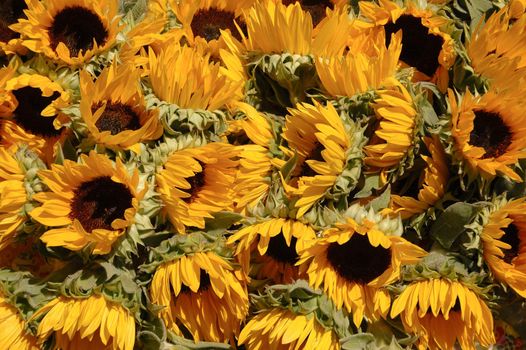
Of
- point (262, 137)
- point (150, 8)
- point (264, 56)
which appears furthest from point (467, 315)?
point (150, 8)

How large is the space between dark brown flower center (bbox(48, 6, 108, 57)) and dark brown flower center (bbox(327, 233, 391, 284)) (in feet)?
2.28

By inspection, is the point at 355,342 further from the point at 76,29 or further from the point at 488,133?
the point at 76,29

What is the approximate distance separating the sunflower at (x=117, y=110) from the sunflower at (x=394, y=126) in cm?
45

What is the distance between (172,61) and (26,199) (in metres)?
0.41

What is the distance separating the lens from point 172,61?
1441 mm

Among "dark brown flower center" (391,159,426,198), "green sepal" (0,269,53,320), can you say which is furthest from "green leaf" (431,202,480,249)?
"green sepal" (0,269,53,320)

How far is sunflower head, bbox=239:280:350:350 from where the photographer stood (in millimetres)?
1336

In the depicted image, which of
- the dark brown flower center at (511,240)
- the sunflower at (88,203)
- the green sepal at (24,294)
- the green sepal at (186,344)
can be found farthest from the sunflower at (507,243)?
the green sepal at (24,294)

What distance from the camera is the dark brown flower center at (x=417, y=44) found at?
159 centimetres

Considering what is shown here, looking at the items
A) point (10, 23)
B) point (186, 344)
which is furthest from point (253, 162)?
point (10, 23)

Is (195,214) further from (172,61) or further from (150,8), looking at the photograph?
(150,8)

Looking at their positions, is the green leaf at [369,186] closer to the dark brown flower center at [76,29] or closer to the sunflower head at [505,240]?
the sunflower head at [505,240]

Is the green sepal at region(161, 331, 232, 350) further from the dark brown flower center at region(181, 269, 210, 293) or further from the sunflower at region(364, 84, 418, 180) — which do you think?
the sunflower at region(364, 84, 418, 180)

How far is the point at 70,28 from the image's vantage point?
1539mm
